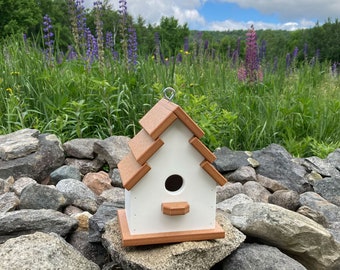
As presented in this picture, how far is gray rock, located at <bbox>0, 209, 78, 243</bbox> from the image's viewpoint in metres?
2.79

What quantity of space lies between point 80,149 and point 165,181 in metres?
2.02

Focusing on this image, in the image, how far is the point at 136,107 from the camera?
5.05m

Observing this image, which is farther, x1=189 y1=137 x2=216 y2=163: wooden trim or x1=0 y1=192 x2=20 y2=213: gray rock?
x1=0 y1=192 x2=20 y2=213: gray rock

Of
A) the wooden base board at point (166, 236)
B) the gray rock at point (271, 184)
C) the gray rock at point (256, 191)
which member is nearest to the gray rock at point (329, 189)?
the gray rock at point (271, 184)

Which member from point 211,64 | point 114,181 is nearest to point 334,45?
point 211,64

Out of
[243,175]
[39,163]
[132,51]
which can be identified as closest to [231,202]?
[243,175]

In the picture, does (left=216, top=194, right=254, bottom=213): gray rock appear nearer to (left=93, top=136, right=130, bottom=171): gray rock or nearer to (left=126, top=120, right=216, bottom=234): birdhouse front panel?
(left=126, top=120, right=216, bottom=234): birdhouse front panel

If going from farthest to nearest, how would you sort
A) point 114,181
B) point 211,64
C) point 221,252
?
point 211,64 → point 114,181 → point 221,252

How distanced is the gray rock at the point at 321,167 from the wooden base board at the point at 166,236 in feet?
7.68

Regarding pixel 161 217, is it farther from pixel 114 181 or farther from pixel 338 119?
pixel 338 119

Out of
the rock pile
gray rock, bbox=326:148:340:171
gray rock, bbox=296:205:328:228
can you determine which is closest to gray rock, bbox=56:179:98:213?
the rock pile

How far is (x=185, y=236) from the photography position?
93.7 inches

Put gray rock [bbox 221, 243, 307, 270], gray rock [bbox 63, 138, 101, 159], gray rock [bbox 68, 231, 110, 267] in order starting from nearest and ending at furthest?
gray rock [bbox 221, 243, 307, 270] < gray rock [bbox 68, 231, 110, 267] < gray rock [bbox 63, 138, 101, 159]

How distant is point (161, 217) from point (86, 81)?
318cm
